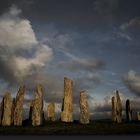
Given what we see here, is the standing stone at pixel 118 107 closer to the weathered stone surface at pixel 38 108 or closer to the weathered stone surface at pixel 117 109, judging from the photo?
the weathered stone surface at pixel 117 109

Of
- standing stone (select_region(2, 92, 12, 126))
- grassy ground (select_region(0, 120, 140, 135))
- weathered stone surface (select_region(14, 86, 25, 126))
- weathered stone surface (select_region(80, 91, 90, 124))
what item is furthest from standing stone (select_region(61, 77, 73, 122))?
standing stone (select_region(2, 92, 12, 126))

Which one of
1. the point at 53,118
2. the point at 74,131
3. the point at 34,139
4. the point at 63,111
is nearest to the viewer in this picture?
the point at 34,139

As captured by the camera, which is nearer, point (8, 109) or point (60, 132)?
point (60, 132)

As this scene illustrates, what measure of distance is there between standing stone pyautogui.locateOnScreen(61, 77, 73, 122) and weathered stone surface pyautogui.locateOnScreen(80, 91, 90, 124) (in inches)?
70.8

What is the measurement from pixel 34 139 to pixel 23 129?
9.55m

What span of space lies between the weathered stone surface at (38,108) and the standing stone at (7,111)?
5.43 metres

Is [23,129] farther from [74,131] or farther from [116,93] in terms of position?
[116,93]

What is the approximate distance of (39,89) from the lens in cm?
7094

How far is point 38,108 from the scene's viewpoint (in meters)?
70.1

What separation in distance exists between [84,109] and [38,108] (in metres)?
6.65

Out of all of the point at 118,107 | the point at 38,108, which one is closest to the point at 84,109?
the point at 118,107

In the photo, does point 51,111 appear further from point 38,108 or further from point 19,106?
point 38,108

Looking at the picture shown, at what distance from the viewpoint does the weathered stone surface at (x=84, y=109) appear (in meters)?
70.2

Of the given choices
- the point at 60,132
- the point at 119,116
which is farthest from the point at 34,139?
the point at 119,116
